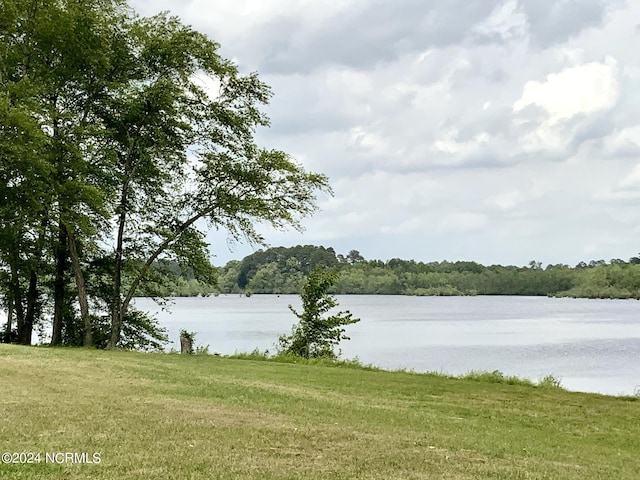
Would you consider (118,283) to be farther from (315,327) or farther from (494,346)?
(494,346)

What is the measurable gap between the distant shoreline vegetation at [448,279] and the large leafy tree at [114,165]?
264 feet

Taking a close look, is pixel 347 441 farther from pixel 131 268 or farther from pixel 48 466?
pixel 131 268

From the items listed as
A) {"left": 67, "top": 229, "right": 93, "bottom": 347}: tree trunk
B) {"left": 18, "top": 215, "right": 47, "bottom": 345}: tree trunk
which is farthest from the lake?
{"left": 18, "top": 215, "right": 47, "bottom": 345}: tree trunk

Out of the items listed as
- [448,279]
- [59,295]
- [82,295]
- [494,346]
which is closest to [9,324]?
[59,295]

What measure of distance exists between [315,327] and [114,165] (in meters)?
11.3

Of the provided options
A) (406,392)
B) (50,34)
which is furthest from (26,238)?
(406,392)

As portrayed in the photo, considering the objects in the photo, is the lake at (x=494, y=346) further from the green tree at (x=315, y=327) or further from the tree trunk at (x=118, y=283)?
the tree trunk at (x=118, y=283)

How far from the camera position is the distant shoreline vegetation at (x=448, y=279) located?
116 metres

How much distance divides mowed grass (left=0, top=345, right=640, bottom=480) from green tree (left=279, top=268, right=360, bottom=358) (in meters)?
13.6

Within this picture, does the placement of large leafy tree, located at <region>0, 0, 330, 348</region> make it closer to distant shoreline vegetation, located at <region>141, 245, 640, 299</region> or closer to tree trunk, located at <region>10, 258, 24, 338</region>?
tree trunk, located at <region>10, 258, 24, 338</region>

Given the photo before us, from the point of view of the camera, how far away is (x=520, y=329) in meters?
62.9

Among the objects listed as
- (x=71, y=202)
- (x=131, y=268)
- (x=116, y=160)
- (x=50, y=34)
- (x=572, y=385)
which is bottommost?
(x=572, y=385)

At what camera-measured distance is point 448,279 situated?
556 ft

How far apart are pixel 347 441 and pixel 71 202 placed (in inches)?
674
